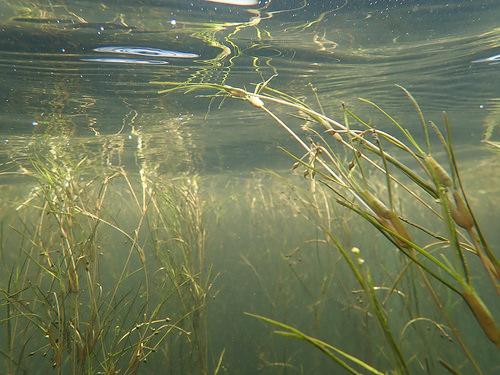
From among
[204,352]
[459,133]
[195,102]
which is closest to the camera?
[204,352]

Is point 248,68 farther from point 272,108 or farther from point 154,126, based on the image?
point 154,126

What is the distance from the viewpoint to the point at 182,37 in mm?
8875

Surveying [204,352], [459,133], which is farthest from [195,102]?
[459,133]

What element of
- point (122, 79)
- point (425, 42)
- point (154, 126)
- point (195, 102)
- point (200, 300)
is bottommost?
point (200, 300)

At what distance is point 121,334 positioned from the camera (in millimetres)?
5203

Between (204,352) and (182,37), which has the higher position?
(182,37)

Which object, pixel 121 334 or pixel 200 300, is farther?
pixel 200 300

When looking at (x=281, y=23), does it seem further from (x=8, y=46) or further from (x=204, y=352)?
(x=204, y=352)

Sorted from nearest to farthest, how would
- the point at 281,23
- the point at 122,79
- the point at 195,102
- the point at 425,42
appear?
the point at 281,23 → the point at 425,42 → the point at 122,79 → the point at 195,102

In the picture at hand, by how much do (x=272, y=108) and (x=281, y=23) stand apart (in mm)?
4590

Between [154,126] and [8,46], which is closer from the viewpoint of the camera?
[8,46]

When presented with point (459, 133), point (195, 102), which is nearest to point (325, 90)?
point (195, 102)

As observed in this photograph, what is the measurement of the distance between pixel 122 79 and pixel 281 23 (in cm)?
438

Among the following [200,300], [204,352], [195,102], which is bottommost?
[204,352]
